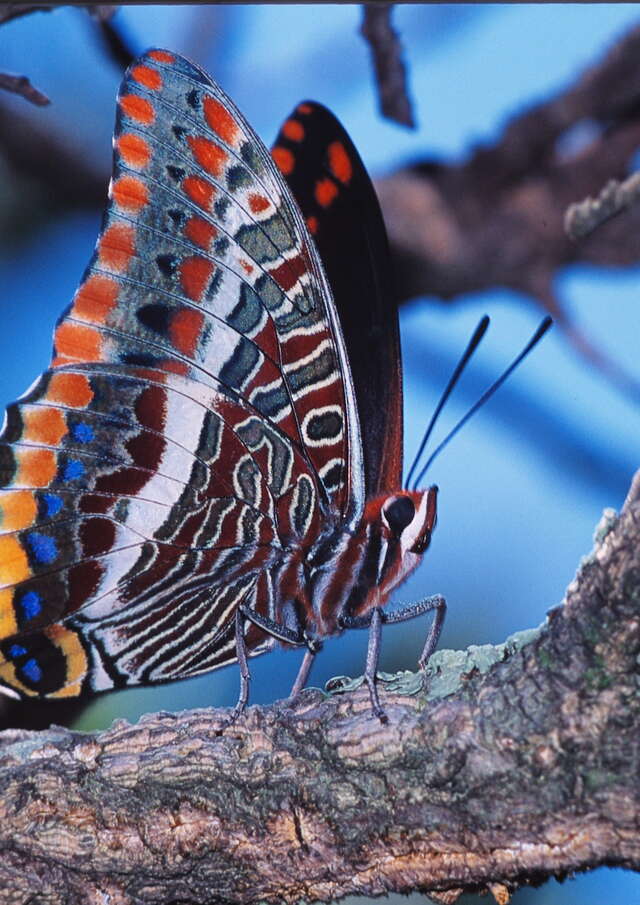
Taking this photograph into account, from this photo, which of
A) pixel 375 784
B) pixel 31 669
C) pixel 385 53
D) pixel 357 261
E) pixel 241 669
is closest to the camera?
pixel 375 784

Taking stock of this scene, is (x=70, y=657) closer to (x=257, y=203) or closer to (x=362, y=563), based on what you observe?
(x=362, y=563)

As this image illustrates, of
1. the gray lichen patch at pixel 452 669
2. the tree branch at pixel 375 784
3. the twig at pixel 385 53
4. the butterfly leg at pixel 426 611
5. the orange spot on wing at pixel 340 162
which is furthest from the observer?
the twig at pixel 385 53

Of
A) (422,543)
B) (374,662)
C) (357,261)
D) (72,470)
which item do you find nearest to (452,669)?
(374,662)

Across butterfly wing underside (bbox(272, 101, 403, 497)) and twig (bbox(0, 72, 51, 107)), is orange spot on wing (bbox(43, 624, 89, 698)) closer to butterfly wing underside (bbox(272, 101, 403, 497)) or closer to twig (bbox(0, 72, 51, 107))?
butterfly wing underside (bbox(272, 101, 403, 497))

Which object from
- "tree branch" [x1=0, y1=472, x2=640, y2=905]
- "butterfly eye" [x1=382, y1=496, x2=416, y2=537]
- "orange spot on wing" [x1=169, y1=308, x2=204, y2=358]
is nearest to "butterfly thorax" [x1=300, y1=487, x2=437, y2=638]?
"butterfly eye" [x1=382, y1=496, x2=416, y2=537]

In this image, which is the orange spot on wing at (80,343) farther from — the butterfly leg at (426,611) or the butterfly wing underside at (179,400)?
the butterfly leg at (426,611)

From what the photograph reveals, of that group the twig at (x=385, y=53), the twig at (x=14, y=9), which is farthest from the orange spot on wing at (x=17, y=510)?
the twig at (x=385, y=53)

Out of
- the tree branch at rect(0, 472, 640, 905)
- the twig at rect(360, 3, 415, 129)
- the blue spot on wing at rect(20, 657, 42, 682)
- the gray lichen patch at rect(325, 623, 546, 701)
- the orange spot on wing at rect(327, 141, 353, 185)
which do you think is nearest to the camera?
the tree branch at rect(0, 472, 640, 905)
